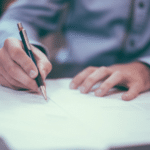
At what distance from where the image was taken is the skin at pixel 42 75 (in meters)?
0.38

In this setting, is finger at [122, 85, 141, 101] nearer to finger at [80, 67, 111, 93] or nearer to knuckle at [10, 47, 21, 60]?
finger at [80, 67, 111, 93]

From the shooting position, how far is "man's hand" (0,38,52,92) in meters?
0.38

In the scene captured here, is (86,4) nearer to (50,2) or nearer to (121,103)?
(50,2)

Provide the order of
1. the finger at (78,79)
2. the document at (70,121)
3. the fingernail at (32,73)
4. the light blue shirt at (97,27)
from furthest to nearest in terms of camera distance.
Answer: the light blue shirt at (97,27) → the finger at (78,79) → the fingernail at (32,73) → the document at (70,121)

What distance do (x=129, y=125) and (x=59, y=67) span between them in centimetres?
43

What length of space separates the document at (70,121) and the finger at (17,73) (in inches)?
1.0

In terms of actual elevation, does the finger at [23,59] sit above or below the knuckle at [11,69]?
above

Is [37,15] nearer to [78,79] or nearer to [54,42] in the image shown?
[54,42]

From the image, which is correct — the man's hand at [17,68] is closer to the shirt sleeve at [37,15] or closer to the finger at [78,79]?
the finger at [78,79]

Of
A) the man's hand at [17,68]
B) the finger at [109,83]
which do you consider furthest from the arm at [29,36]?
the finger at [109,83]

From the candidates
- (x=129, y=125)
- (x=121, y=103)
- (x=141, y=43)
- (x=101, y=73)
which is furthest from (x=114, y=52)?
(x=129, y=125)

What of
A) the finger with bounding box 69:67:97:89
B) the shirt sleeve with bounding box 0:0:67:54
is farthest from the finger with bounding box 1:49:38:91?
the shirt sleeve with bounding box 0:0:67:54

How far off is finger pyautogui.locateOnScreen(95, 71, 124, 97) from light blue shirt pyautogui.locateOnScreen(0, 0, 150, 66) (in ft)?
0.62

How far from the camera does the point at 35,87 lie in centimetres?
39
